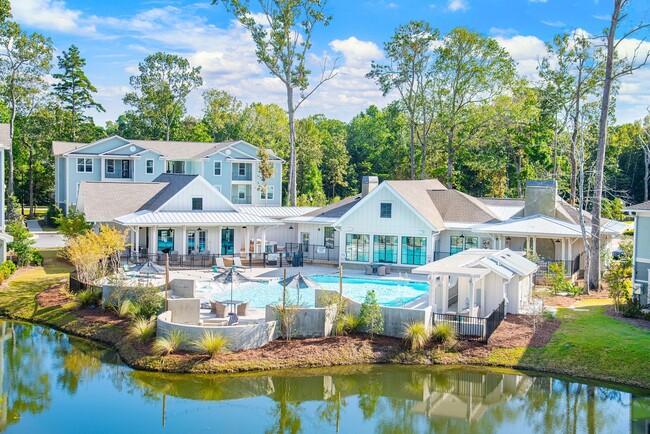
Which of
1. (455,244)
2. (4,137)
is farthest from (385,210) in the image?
(4,137)

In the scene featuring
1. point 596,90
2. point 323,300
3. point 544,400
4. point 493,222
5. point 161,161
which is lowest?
point 544,400

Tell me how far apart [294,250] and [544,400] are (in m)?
22.8

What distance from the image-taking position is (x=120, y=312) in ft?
79.4

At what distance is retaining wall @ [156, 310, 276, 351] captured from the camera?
20.5 meters

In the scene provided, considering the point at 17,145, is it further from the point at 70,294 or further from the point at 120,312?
the point at 120,312

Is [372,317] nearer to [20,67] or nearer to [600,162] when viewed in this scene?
[600,162]

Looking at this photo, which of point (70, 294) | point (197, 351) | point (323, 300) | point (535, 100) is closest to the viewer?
point (197, 351)

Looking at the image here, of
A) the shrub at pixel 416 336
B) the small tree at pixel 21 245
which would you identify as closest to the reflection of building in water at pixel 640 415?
the shrub at pixel 416 336

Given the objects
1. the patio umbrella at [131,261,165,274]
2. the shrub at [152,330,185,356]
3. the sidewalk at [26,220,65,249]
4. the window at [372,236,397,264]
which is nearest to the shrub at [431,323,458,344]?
the shrub at [152,330,185,356]

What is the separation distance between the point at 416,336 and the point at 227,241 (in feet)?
61.7

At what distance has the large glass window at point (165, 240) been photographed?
3584 centimetres

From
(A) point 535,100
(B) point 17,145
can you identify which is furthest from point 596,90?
(B) point 17,145

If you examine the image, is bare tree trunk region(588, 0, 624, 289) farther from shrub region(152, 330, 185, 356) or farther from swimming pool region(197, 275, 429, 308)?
shrub region(152, 330, 185, 356)

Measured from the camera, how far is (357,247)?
36.0 m
